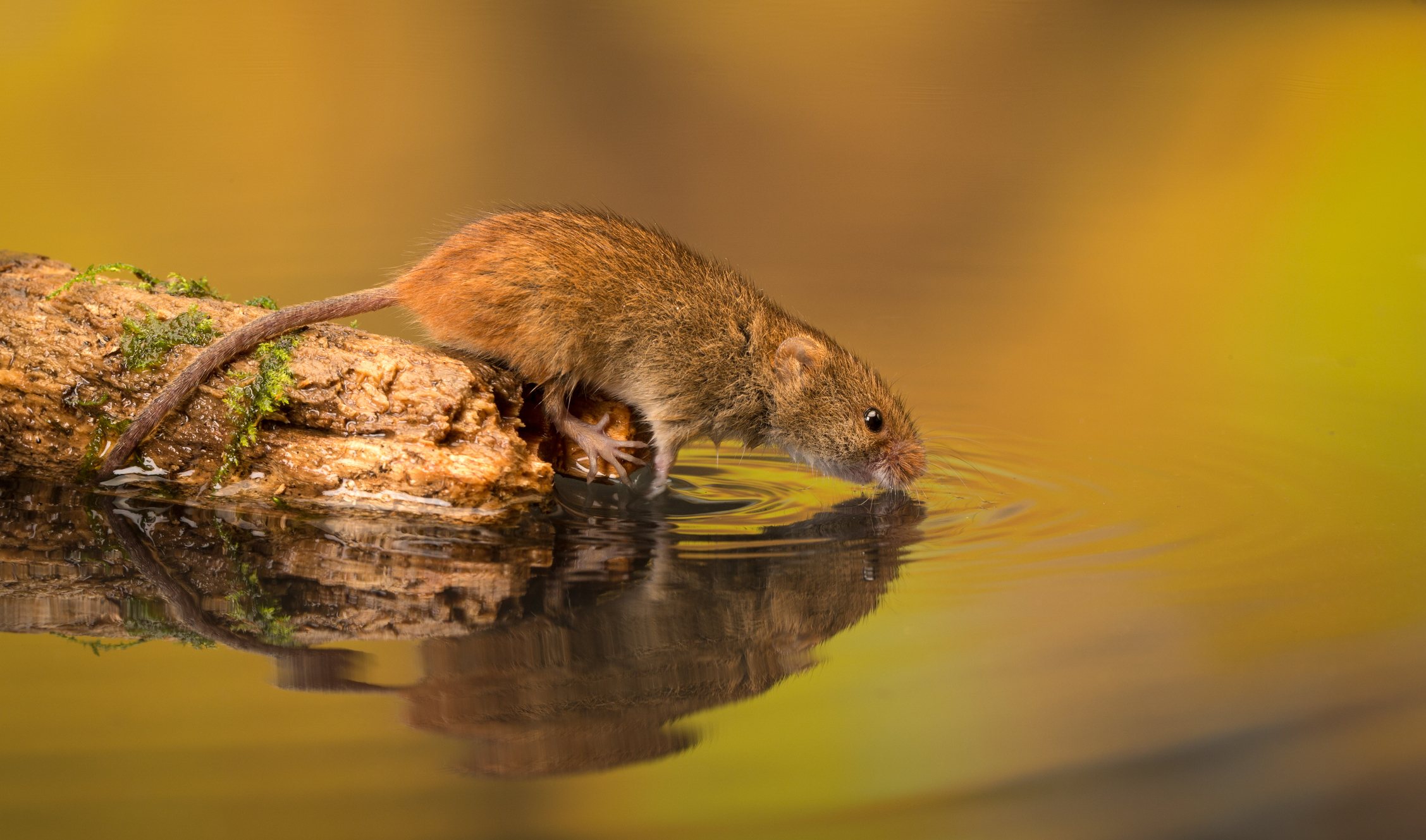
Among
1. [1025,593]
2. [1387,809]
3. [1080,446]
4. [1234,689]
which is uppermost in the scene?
[1080,446]

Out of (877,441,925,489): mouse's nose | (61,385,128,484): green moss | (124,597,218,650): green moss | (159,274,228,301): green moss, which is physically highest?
(159,274,228,301): green moss

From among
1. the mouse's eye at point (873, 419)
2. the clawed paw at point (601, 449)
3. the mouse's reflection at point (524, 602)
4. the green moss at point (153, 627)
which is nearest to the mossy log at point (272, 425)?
the mouse's reflection at point (524, 602)

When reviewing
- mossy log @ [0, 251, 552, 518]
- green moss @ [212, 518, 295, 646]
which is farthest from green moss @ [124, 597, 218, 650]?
mossy log @ [0, 251, 552, 518]

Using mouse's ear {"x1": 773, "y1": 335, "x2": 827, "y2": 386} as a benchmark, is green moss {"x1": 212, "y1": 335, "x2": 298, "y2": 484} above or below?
below

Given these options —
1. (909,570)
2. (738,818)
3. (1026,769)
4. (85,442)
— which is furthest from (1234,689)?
(85,442)

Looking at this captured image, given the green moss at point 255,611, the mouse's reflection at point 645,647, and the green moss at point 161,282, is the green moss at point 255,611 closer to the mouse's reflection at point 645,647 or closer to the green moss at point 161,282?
the mouse's reflection at point 645,647

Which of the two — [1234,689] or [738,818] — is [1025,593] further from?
[738,818]

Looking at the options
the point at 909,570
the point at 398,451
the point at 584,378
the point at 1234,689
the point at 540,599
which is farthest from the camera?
the point at 584,378

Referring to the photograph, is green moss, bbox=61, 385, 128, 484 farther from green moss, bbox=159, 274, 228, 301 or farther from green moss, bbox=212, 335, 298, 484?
green moss, bbox=159, 274, 228, 301
